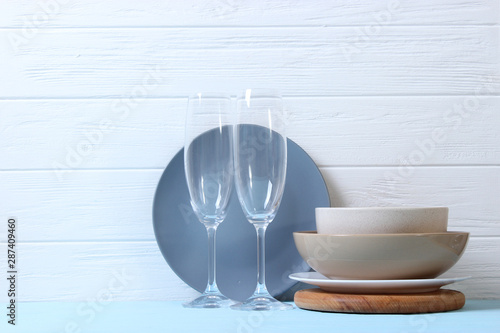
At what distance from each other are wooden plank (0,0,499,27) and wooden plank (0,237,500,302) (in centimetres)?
43

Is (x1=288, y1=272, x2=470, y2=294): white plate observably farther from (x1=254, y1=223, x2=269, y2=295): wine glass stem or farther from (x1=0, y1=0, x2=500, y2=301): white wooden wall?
(x1=0, y1=0, x2=500, y2=301): white wooden wall

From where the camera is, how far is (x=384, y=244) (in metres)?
0.85

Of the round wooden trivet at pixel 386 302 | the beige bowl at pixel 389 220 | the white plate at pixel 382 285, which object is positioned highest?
the beige bowl at pixel 389 220

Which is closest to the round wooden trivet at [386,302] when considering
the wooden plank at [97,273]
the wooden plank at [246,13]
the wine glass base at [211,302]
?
the wine glass base at [211,302]

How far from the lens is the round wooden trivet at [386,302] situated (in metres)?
0.85

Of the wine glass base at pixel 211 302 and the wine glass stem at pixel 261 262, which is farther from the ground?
the wine glass stem at pixel 261 262

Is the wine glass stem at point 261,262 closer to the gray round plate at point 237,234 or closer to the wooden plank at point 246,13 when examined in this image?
the gray round plate at point 237,234

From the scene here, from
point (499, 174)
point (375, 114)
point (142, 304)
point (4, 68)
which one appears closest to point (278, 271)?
point (142, 304)

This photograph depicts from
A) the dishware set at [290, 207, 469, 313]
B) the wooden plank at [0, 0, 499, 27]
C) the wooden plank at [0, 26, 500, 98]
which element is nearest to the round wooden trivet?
the dishware set at [290, 207, 469, 313]

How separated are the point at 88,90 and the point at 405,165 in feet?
2.04

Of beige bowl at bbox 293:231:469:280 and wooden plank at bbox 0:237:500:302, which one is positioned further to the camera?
wooden plank at bbox 0:237:500:302

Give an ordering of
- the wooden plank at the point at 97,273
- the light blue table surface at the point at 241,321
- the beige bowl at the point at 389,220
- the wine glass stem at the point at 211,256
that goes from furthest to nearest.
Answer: the wooden plank at the point at 97,273 → the wine glass stem at the point at 211,256 → the beige bowl at the point at 389,220 → the light blue table surface at the point at 241,321

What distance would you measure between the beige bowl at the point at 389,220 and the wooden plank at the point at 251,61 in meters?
0.33

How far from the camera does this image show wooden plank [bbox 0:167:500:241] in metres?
1.13
